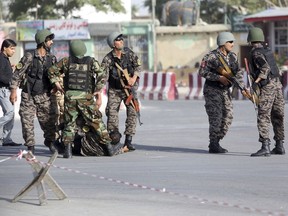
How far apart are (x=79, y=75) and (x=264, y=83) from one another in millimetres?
2527

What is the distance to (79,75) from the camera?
14.3 metres

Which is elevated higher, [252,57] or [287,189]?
[252,57]

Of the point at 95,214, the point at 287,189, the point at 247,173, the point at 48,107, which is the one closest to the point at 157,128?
the point at 48,107

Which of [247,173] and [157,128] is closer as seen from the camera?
[247,173]

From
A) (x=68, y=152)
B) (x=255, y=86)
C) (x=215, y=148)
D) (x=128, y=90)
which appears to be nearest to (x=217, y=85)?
(x=255, y=86)

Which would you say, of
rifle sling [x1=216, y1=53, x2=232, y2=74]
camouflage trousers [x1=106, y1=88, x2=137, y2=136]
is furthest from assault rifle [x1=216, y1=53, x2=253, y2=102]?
camouflage trousers [x1=106, y1=88, x2=137, y2=136]

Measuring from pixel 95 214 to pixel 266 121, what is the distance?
202 inches

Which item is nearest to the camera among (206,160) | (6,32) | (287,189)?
(287,189)

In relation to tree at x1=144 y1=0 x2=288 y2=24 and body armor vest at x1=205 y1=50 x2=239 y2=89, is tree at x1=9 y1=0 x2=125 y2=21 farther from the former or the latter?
body armor vest at x1=205 y1=50 x2=239 y2=89

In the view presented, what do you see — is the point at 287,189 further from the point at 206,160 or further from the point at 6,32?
the point at 6,32

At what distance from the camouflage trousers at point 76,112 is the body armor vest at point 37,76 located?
0.70m

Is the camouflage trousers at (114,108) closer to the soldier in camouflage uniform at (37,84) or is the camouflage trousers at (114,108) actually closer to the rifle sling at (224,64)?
the soldier in camouflage uniform at (37,84)

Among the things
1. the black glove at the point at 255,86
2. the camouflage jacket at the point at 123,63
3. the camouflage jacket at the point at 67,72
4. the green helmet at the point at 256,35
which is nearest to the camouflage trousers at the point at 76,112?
the camouflage jacket at the point at 67,72

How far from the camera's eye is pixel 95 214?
31.4 feet
